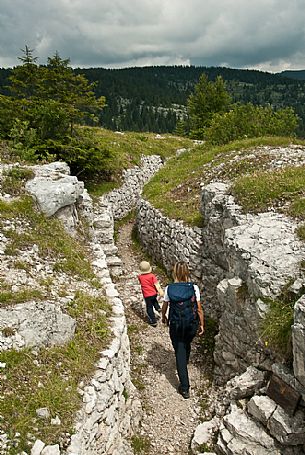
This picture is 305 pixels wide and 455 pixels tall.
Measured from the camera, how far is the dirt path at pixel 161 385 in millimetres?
7977

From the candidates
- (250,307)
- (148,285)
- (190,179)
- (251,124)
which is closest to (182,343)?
(250,307)

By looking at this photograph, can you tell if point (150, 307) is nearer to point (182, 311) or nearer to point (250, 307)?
point (182, 311)

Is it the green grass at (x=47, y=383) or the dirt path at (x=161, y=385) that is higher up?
the green grass at (x=47, y=383)

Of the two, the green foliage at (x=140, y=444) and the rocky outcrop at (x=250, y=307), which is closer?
the rocky outcrop at (x=250, y=307)

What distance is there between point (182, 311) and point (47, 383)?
3487 mm

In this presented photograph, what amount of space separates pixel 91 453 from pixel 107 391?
103cm

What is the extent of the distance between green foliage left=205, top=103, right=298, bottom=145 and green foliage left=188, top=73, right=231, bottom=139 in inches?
1048

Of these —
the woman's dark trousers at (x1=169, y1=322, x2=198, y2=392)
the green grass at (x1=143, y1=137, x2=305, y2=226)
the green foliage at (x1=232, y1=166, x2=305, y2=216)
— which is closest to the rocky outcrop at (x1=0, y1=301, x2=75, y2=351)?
the woman's dark trousers at (x1=169, y1=322, x2=198, y2=392)

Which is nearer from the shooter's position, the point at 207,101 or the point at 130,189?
the point at 130,189

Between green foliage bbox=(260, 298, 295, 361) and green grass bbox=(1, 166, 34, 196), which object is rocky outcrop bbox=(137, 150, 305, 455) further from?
green grass bbox=(1, 166, 34, 196)

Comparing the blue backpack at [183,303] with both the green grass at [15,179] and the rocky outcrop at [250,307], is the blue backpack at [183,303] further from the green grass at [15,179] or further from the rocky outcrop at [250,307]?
the green grass at [15,179]

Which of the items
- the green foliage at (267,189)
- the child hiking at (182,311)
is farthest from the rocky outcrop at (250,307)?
the child hiking at (182,311)

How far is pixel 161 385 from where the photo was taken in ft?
30.8

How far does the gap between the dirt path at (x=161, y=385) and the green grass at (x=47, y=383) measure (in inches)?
105
